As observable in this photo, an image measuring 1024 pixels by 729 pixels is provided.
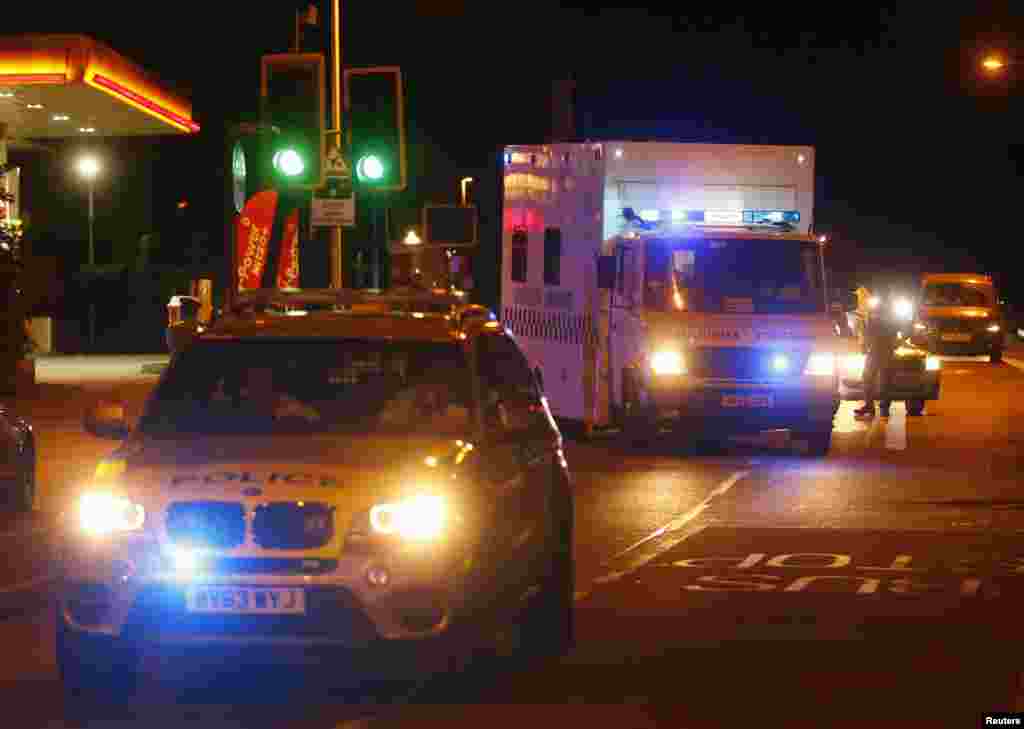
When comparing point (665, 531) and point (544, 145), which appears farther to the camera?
point (544, 145)

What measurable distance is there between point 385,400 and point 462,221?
520 inches

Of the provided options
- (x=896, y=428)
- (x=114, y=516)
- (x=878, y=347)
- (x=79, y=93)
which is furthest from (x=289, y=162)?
(x=114, y=516)

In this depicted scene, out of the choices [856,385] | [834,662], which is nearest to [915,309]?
[856,385]

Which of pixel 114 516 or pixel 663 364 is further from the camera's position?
pixel 663 364

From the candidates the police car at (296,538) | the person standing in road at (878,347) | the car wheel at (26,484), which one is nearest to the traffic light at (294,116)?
the car wheel at (26,484)

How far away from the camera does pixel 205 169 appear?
8238 cm

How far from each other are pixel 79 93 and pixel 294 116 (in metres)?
9.85

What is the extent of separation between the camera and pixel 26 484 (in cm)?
1708

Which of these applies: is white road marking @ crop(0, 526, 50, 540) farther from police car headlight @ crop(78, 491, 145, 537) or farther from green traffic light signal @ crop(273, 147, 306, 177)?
green traffic light signal @ crop(273, 147, 306, 177)

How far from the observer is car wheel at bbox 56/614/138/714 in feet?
29.5

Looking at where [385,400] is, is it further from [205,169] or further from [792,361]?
[205,169]

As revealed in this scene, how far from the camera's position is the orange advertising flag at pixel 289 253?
29094 mm

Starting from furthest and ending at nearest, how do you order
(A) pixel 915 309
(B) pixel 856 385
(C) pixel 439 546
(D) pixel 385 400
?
(A) pixel 915 309, (B) pixel 856 385, (D) pixel 385 400, (C) pixel 439 546

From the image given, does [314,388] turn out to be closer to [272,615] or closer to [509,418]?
[509,418]
